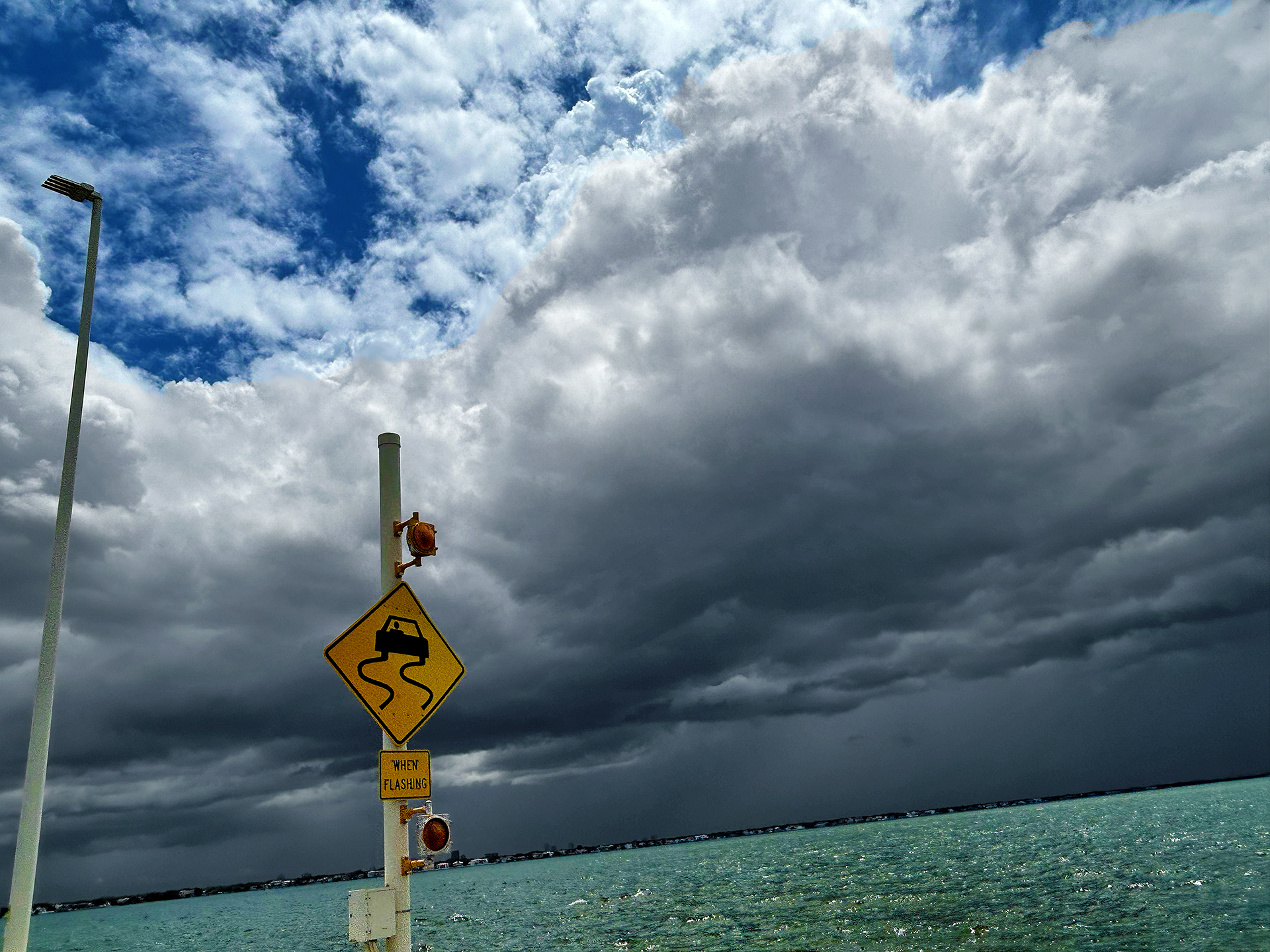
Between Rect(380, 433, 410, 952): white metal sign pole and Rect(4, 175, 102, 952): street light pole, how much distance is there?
15.8ft

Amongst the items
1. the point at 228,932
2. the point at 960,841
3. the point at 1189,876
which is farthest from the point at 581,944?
the point at 960,841

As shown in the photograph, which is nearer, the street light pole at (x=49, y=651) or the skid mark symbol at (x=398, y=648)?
the skid mark symbol at (x=398, y=648)

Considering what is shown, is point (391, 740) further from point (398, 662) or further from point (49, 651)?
point (49, 651)

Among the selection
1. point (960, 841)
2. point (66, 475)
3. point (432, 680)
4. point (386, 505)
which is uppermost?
point (66, 475)

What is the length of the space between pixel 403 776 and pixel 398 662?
1033 mm

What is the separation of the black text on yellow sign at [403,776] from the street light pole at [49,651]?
200 inches

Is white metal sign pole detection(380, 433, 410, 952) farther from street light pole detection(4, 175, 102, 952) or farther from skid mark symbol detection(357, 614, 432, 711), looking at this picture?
street light pole detection(4, 175, 102, 952)

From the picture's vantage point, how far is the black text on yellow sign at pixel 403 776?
305 inches

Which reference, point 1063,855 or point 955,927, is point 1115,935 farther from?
point 1063,855

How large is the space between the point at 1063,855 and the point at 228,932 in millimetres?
83857

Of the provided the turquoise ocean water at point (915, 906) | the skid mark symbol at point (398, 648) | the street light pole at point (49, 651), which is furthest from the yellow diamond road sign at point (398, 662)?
the turquoise ocean water at point (915, 906)

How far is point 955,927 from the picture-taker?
32562 millimetres

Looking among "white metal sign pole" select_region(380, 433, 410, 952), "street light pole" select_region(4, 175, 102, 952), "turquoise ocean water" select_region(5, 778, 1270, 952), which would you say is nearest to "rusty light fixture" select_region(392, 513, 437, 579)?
"white metal sign pole" select_region(380, 433, 410, 952)

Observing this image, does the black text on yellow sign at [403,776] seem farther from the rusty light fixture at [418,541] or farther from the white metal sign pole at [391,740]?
the rusty light fixture at [418,541]
